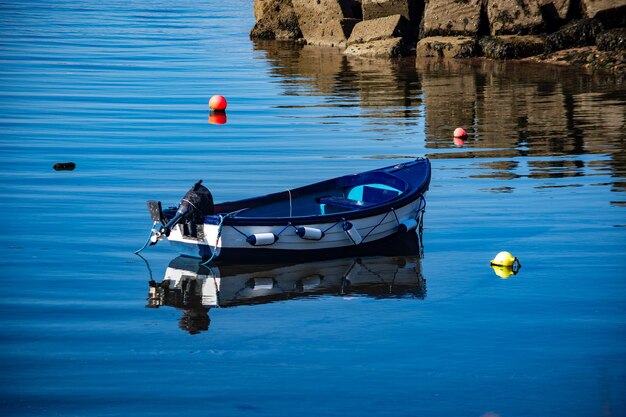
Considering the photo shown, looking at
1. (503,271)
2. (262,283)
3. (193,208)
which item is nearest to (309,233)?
(262,283)

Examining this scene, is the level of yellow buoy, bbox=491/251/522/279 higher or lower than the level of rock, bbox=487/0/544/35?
lower

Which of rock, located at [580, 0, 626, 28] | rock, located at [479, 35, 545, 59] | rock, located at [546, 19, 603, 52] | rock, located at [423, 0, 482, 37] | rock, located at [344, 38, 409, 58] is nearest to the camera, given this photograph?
rock, located at [580, 0, 626, 28]

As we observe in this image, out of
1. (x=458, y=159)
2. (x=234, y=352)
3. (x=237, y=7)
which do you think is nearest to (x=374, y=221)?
(x=234, y=352)

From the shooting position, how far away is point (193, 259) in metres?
13.4

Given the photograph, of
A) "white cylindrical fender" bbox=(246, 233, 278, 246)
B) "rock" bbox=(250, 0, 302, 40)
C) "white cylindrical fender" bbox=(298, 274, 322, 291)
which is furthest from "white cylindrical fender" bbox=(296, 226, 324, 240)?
"rock" bbox=(250, 0, 302, 40)

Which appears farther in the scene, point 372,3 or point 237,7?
point 237,7

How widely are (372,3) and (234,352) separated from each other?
2616 centimetres

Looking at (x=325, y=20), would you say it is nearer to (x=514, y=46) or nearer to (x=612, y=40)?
(x=514, y=46)

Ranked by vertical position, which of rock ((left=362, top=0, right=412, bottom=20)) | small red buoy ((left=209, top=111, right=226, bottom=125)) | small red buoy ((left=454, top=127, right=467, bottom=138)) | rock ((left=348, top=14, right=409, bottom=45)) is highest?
rock ((left=362, top=0, right=412, bottom=20))

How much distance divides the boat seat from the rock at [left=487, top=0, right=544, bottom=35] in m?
18.4

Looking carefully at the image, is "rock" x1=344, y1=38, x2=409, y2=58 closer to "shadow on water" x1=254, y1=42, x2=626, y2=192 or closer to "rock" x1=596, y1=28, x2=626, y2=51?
"shadow on water" x1=254, y1=42, x2=626, y2=192

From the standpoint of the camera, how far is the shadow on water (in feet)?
63.0

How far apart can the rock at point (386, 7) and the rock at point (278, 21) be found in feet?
18.9

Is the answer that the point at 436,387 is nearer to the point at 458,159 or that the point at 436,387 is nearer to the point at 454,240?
the point at 454,240
